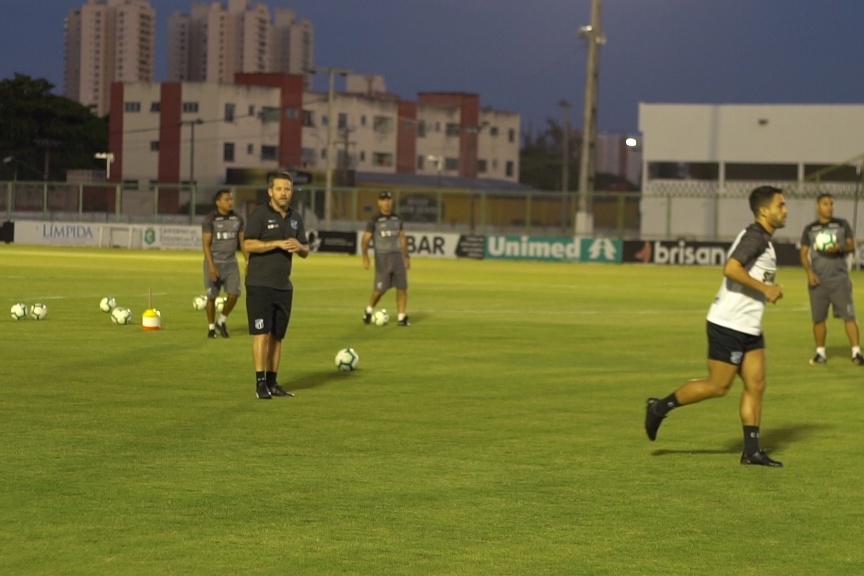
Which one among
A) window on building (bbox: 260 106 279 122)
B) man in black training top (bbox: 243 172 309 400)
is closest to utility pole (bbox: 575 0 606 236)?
A: man in black training top (bbox: 243 172 309 400)

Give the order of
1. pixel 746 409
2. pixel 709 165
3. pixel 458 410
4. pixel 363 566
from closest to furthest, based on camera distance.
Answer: pixel 363 566 → pixel 746 409 → pixel 458 410 → pixel 709 165

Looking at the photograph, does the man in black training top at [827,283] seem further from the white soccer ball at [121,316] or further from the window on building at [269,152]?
the window on building at [269,152]

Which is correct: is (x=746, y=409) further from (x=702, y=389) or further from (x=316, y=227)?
(x=316, y=227)

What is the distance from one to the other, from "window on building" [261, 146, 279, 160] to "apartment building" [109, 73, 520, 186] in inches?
3.2

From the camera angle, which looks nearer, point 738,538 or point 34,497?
point 738,538

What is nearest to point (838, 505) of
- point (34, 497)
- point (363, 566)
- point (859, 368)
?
point (363, 566)

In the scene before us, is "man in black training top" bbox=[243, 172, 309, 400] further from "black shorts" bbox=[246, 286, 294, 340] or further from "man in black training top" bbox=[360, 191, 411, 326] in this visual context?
"man in black training top" bbox=[360, 191, 411, 326]

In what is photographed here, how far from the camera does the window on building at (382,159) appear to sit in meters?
141

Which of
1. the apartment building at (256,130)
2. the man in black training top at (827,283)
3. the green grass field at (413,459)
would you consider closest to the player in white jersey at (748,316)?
the green grass field at (413,459)

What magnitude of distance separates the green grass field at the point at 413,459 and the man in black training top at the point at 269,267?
54 cm

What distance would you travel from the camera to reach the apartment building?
403 feet

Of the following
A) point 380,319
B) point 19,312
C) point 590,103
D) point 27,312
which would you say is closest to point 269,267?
point 380,319

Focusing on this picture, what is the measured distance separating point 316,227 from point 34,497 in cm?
5459

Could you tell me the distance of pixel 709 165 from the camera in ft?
251
